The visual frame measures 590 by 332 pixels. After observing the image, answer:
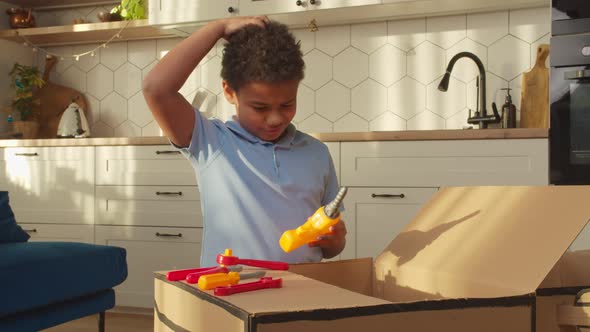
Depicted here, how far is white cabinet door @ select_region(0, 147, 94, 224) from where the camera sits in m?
3.38

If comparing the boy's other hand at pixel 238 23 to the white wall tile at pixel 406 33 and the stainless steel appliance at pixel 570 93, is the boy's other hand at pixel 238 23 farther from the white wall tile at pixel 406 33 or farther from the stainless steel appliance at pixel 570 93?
the white wall tile at pixel 406 33

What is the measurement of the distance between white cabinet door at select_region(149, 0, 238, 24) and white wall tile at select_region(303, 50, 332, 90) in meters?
0.51

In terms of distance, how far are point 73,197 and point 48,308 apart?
1267 mm

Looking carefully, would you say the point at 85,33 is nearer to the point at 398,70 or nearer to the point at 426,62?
the point at 398,70

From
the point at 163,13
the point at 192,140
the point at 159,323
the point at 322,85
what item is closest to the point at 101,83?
the point at 163,13

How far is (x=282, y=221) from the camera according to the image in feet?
3.64

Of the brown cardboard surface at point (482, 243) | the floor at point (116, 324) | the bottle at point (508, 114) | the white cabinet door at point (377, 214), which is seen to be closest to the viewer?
the brown cardboard surface at point (482, 243)

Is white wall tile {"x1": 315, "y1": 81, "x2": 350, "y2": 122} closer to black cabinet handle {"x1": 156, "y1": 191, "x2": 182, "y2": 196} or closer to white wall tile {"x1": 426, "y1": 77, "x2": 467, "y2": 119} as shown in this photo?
white wall tile {"x1": 426, "y1": 77, "x2": 467, "y2": 119}

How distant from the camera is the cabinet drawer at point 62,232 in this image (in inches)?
134

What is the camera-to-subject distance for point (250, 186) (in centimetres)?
114

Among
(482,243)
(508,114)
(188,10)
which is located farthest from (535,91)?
(482,243)

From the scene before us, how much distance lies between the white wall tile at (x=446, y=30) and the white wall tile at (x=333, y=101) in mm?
508

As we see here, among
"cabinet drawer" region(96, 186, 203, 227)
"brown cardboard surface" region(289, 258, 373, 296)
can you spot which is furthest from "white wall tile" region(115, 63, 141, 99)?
"brown cardboard surface" region(289, 258, 373, 296)

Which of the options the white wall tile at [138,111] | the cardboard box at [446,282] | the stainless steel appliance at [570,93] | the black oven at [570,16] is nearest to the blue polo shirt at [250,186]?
the cardboard box at [446,282]
